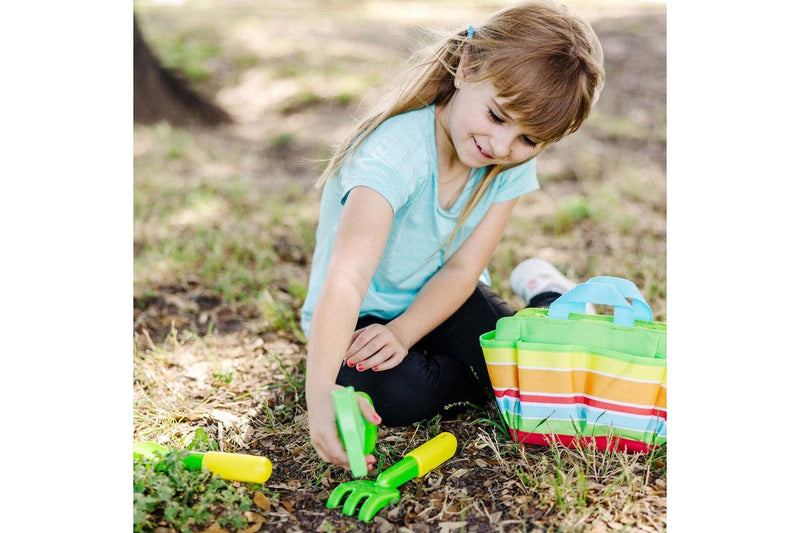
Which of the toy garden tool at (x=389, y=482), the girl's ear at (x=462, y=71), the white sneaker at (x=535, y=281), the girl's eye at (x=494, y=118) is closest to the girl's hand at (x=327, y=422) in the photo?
the toy garden tool at (x=389, y=482)

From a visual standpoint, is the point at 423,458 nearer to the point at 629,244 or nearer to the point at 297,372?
the point at 297,372

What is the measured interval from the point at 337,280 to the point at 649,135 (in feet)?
13.2

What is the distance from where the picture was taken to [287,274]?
10.8 ft

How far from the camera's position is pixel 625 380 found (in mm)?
1865

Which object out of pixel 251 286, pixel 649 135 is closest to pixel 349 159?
pixel 251 286

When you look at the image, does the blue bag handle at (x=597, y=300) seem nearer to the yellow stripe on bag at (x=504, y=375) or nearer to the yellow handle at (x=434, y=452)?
the yellow stripe on bag at (x=504, y=375)

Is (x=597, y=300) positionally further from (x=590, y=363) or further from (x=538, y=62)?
(x=538, y=62)

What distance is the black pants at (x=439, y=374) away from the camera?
2180 millimetres

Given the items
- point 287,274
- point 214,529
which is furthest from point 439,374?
point 287,274

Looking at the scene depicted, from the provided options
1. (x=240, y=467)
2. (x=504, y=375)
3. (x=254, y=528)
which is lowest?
(x=254, y=528)

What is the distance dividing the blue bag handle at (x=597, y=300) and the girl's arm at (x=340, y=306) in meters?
0.52

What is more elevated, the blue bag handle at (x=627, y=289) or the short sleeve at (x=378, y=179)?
the short sleeve at (x=378, y=179)

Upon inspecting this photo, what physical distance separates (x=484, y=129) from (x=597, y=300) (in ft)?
1.82

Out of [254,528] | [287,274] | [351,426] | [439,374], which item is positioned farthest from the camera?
[287,274]
